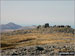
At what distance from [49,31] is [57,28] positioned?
6.20 metres

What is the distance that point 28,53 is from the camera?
1102 inches

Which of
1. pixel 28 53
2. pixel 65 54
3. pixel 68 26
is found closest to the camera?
pixel 65 54

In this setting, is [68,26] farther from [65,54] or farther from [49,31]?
[65,54]

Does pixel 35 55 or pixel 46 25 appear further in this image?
pixel 46 25

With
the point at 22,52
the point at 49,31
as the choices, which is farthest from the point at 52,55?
the point at 49,31

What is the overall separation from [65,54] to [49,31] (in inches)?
2058

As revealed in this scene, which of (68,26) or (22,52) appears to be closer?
(22,52)

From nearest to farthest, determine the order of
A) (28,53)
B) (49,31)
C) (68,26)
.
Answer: (28,53)
(49,31)
(68,26)

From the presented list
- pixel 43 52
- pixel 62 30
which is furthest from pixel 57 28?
pixel 43 52

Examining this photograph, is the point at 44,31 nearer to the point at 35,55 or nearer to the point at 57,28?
the point at 57,28

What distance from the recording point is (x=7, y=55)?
27719 mm

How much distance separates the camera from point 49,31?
257ft

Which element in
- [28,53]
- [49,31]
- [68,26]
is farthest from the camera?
[68,26]

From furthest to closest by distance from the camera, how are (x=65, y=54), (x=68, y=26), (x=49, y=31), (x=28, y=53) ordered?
(x=68, y=26), (x=49, y=31), (x=28, y=53), (x=65, y=54)
